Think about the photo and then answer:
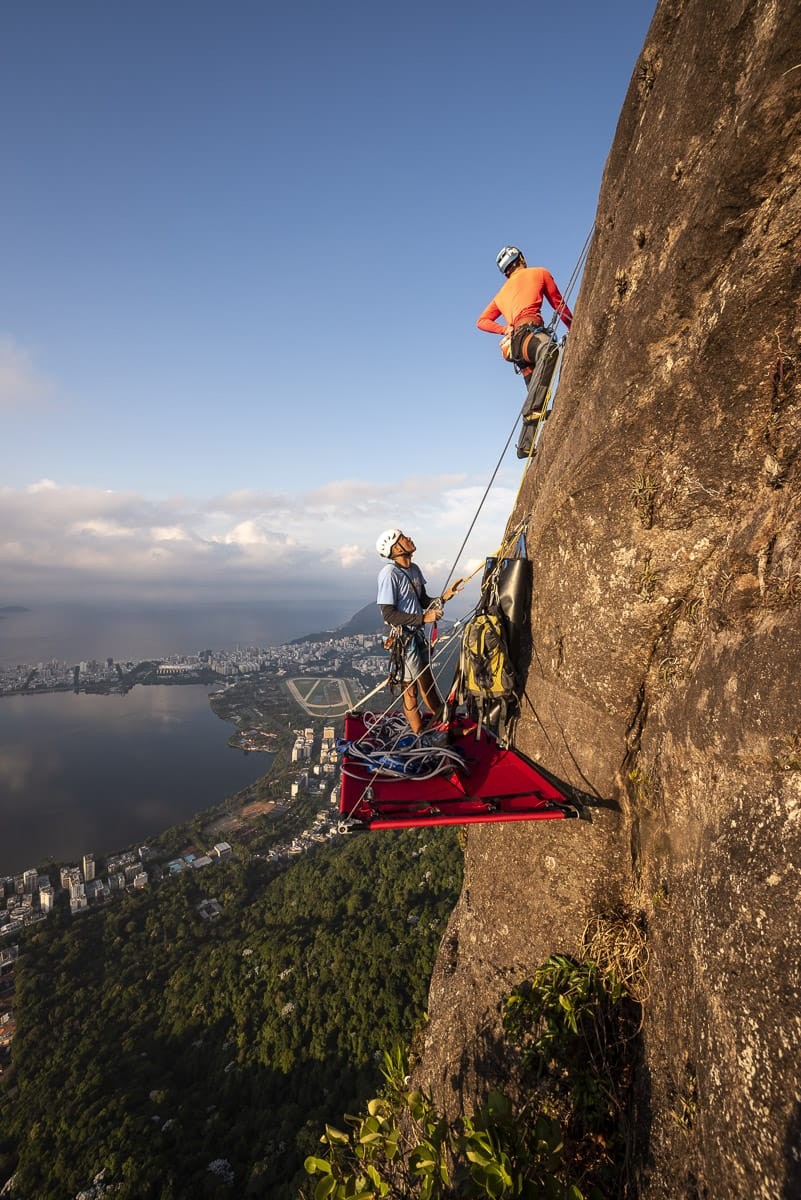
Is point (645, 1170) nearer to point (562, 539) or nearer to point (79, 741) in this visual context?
point (562, 539)

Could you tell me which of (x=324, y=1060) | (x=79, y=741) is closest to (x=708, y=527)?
(x=324, y=1060)

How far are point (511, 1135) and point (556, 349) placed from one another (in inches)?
277

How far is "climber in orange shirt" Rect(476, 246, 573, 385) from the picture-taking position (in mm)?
6312

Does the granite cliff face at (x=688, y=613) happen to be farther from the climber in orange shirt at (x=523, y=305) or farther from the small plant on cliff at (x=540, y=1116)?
the climber in orange shirt at (x=523, y=305)

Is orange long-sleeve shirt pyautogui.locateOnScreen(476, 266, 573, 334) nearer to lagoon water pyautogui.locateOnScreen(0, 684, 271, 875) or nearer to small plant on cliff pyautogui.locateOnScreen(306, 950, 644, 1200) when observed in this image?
small plant on cliff pyautogui.locateOnScreen(306, 950, 644, 1200)

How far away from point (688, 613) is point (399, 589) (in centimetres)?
383

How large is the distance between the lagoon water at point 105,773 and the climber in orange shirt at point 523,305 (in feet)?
218

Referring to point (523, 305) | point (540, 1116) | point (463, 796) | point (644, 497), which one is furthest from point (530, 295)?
point (540, 1116)

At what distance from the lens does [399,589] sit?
22.1ft

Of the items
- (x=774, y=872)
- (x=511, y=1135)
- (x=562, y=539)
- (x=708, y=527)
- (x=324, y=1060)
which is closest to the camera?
(x=511, y=1135)

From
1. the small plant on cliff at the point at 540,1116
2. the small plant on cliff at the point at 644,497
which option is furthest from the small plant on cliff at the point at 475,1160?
the small plant on cliff at the point at 644,497

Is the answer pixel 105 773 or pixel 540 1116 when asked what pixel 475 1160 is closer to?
pixel 540 1116

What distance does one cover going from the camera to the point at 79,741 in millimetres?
93625

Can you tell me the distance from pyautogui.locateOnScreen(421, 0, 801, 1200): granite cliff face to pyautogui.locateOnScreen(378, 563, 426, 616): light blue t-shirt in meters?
2.08
